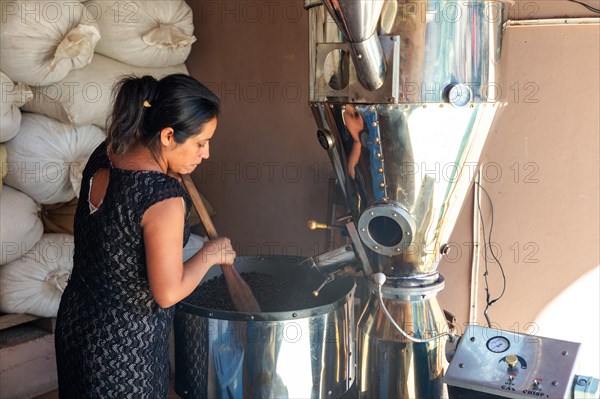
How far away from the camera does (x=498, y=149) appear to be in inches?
97.8

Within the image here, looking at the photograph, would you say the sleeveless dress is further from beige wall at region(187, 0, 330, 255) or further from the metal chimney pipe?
beige wall at region(187, 0, 330, 255)

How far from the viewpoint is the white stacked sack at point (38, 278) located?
263 centimetres

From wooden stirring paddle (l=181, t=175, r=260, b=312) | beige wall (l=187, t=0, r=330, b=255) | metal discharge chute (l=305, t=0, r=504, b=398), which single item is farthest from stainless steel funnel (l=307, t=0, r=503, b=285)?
beige wall (l=187, t=0, r=330, b=255)

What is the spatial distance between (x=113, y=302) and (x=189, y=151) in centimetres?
41

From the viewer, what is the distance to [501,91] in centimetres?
193

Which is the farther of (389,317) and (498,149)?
(498,149)

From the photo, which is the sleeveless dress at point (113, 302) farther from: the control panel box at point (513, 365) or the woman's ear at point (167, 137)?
the control panel box at point (513, 365)

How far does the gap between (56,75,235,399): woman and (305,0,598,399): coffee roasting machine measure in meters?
0.41

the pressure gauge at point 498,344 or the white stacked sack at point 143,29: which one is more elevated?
the white stacked sack at point 143,29

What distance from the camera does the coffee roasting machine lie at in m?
1.68

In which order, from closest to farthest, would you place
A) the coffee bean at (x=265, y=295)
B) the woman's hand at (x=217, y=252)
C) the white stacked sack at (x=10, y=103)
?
the woman's hand at (x=217, y=252) < the coffee bean at (x=265, y=295) < the white stacked sack at (x=10, y=103)

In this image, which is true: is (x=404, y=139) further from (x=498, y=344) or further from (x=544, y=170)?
(x=544, y=170)

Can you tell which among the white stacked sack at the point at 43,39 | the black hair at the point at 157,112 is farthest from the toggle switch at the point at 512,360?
the white stacked sack at the point at 43,39

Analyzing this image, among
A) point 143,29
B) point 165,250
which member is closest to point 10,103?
point 143,29
